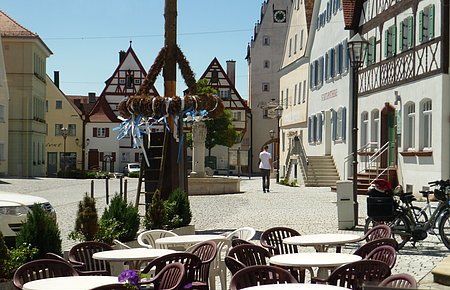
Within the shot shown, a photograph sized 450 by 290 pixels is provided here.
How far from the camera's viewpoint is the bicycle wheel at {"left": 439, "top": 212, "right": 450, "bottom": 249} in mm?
13906

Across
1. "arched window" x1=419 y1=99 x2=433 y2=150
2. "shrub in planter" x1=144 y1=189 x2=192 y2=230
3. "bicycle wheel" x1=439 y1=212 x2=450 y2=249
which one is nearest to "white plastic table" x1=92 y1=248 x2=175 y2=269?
"shrub in planter" x1=144 y1=189 x2=192 y2=230

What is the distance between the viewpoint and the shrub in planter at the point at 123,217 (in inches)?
518

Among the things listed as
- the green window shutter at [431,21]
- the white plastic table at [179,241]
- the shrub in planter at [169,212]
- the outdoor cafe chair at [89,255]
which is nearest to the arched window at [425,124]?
the green window shutter at [431,21]

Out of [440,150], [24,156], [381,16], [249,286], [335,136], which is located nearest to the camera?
[249,286]

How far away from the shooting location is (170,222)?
15492 millimetres

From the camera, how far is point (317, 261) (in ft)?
27.5

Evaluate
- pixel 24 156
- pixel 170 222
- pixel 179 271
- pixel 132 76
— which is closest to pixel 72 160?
pixel 132 76

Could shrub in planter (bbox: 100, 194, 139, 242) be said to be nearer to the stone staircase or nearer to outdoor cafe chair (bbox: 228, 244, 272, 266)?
outdoor cafe chair (bbox: 228, 244, 272, 266)

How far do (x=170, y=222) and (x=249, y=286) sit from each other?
346 inches

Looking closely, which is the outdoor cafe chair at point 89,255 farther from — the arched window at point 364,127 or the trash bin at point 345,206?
the arched window at point 364,127

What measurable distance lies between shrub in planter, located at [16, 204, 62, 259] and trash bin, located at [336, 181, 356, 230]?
29.6 ft

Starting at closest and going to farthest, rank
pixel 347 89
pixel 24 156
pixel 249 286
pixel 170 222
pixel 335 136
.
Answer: pixel 249 286 → pixel 170 222 → pixel 347 89 → pixel 335 136 → pixel 24 156

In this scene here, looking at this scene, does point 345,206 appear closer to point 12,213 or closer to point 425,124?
point 12,213

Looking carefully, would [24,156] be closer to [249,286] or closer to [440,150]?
[440,150]
